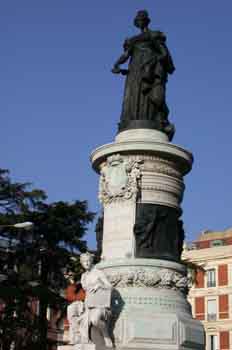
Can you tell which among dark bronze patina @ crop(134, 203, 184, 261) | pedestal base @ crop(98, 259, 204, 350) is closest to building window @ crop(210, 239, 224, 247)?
dark bronze patina @ crop(134, 203, 184, 261)

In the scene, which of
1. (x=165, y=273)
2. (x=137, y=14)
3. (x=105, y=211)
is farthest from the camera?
(x=137, y=14)

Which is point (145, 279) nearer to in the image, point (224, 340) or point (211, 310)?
point (224, 340)

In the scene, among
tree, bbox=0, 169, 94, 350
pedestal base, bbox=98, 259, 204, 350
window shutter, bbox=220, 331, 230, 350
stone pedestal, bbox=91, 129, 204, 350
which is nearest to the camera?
pedestal base, bbox=98, 259, 204, 350

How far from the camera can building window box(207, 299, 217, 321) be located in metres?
59.6

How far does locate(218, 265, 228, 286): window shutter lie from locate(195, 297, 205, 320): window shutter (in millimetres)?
2252

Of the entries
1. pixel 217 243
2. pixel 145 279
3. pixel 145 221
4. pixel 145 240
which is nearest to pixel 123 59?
pixel 145 221

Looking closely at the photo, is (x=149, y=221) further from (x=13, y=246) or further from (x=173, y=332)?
(x=13, y=246)

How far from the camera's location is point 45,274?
36.5m

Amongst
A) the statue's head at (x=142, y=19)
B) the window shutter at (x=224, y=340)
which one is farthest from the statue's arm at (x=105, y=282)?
the window shutter at (x=224, y=340)

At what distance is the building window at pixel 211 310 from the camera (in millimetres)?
59641

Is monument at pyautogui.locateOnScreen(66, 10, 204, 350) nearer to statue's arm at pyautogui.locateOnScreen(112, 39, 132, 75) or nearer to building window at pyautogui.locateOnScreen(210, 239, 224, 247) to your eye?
statue's arm at pyautogui.locateOnScreen(112, 39, 132, 75)

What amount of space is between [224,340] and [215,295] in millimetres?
3674

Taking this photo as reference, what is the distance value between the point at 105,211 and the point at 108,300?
279 centimetres

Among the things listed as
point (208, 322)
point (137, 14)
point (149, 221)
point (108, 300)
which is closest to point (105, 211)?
point (149, 221)
